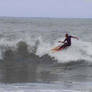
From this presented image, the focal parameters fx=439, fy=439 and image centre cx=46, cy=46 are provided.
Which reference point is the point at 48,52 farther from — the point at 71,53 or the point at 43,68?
the point at 43,68

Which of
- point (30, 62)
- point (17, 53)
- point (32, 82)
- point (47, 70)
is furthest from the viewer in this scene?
point (17, 53)

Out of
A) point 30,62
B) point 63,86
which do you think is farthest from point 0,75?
point 30,62

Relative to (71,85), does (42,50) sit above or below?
above

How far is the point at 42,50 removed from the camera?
23.3 metres

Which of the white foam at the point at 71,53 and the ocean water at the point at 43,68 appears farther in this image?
the white foam at the point at 71,53

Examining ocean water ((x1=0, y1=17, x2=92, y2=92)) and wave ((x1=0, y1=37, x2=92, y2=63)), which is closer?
ocean water ((x1=0, y1=17, x2=92, y2=92))

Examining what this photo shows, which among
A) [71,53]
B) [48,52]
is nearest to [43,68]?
[48,52]

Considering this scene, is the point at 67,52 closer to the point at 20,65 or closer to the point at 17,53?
the point at 17,53

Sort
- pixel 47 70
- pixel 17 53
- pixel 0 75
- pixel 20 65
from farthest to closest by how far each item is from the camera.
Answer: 1. pixel 17 53
2. pixel 20 65
3. pixel 47 70
4. pixel 0 75

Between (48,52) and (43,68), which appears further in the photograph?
(48,52)

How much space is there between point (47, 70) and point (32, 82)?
3.63m

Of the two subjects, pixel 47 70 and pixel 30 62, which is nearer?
pixel 47 70

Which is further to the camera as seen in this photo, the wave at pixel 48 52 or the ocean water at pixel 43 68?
the wave at pixel 48 52

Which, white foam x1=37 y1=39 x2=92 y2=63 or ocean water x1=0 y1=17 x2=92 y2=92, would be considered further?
white foam x1=37 y1=39 x2=92 y2=63
